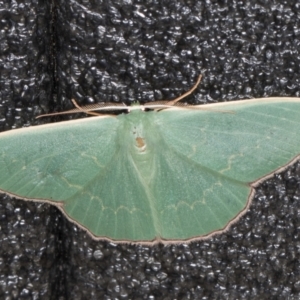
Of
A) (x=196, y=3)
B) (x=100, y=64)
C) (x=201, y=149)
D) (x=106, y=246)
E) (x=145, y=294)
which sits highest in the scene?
(x=196, y=3)

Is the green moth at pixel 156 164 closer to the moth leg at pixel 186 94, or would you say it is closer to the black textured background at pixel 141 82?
the moth leg at pixel 186 94

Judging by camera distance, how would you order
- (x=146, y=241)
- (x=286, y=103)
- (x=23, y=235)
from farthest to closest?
(x=23, y=235)
(x=146, y=241)
(x=286, y=103)

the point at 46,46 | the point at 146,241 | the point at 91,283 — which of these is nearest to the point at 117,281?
the point at 91,283

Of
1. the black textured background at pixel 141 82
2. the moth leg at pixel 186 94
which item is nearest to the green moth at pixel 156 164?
the moth leg at pixel 186 94

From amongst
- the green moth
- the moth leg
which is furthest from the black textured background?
the green moth

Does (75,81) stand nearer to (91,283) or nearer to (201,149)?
(201,149)

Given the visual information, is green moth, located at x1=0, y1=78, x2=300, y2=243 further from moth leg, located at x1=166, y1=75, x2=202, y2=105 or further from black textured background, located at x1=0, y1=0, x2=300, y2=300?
black textured background, located at x1=0, y1=0, x2=300, y2=300
